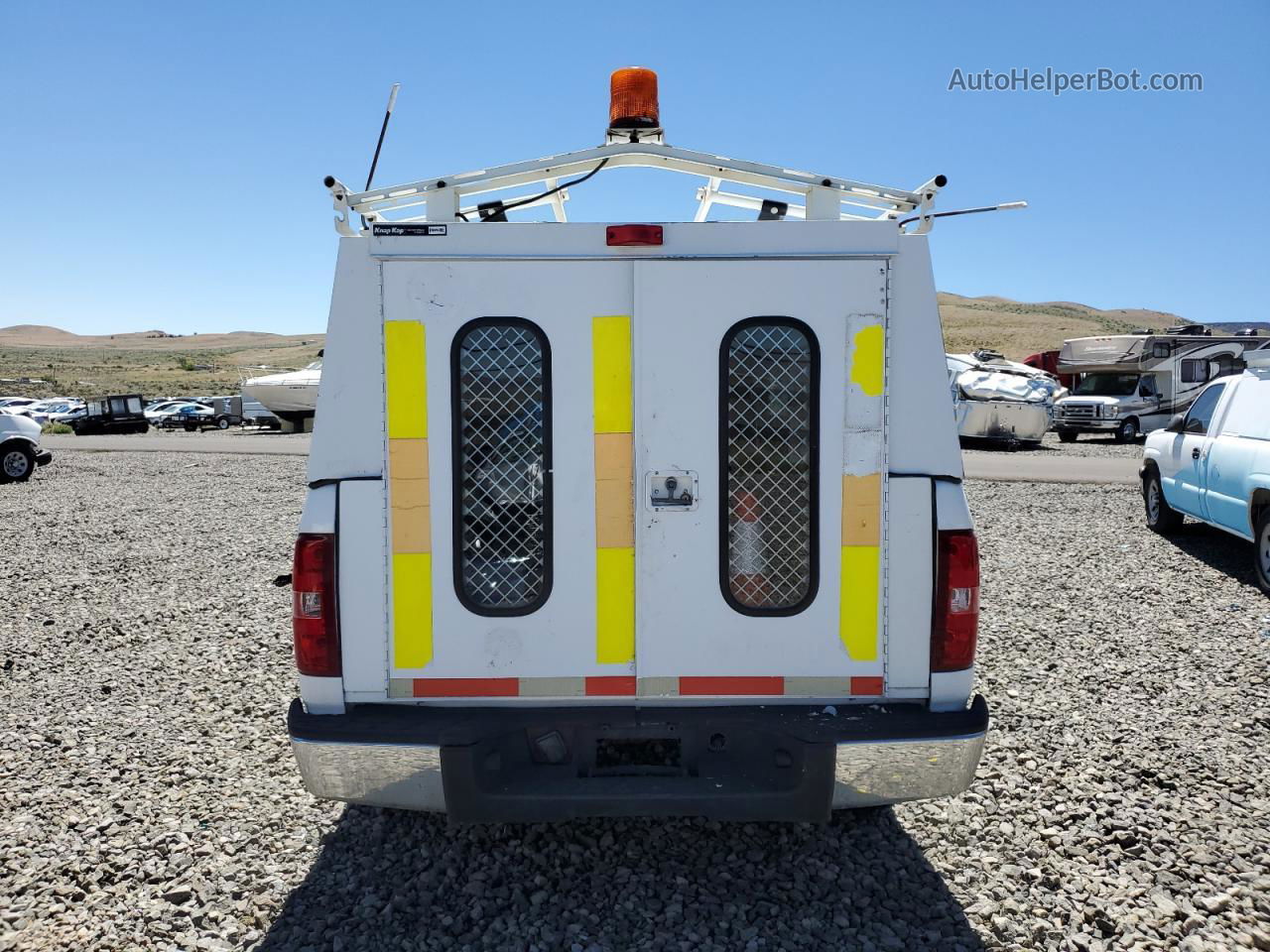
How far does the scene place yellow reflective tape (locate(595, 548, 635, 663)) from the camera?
323 centimetres

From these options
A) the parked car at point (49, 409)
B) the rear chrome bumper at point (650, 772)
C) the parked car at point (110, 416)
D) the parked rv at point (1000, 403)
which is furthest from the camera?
the parked car at point (49, 409)

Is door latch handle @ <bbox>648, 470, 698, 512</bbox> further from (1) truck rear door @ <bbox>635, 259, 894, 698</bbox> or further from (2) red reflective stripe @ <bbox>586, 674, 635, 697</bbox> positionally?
(2) red reflective stripe @ <bbox>586, 674, 635, 697</bbox>

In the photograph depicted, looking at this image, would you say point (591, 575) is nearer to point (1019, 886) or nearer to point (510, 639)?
point (510, 639)

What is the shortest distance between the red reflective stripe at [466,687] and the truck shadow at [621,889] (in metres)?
0.80

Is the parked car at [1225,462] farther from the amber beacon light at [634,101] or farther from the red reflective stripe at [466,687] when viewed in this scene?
the red reflective stripe at [466,687]

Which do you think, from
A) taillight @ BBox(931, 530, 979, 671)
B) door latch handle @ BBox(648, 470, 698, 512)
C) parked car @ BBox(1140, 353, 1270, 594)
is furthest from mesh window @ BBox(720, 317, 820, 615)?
parked car @ BBox(1140, 353, 1270, 594)

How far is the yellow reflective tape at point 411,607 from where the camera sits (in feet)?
10.6

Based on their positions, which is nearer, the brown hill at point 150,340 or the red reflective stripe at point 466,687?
the red reflective stripe at point 466,687

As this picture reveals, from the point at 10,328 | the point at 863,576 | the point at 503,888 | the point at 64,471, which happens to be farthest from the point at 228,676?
the point at 10,328

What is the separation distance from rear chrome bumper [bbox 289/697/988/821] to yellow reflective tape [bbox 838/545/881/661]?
23 cm

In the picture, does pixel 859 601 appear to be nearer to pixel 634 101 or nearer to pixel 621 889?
pixel 621 889

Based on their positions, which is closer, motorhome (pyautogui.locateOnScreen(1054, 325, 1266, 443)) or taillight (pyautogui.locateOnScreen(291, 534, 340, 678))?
taillight (pyautogui.locateOnScreen(291, 534, 340, 678))

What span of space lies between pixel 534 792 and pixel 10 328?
8826 inches

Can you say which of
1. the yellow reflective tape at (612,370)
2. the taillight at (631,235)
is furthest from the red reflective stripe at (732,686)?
the taillight at (631,235)
